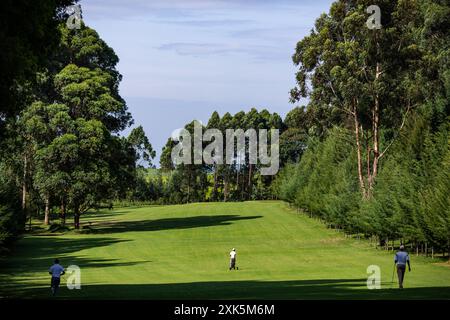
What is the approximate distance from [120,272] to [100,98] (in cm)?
3630

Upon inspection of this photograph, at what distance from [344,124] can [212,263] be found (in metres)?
33.1

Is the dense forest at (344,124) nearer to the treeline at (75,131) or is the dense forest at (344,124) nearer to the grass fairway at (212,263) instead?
the treeline at (75,131)

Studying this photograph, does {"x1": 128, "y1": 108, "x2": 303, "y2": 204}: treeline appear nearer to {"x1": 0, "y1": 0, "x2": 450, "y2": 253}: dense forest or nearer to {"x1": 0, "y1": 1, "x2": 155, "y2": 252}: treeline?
{"x1": 0, "y1": 0, "x2": 450, "y2": 253}: dense forest

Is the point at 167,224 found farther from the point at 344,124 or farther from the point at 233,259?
the point at 233,259

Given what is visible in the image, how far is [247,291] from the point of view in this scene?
35375mm

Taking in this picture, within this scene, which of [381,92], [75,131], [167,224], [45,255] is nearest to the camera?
[45,255]

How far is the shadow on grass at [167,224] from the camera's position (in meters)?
87.1

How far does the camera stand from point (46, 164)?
78688 mm

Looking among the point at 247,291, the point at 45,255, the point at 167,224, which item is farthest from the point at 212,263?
the point at 167,224

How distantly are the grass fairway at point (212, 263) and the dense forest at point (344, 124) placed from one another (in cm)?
285

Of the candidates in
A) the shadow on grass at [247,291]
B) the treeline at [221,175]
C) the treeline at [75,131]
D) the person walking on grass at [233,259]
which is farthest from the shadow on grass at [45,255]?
the treeline at [221,175]

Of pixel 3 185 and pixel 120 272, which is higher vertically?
pixel 3 185
